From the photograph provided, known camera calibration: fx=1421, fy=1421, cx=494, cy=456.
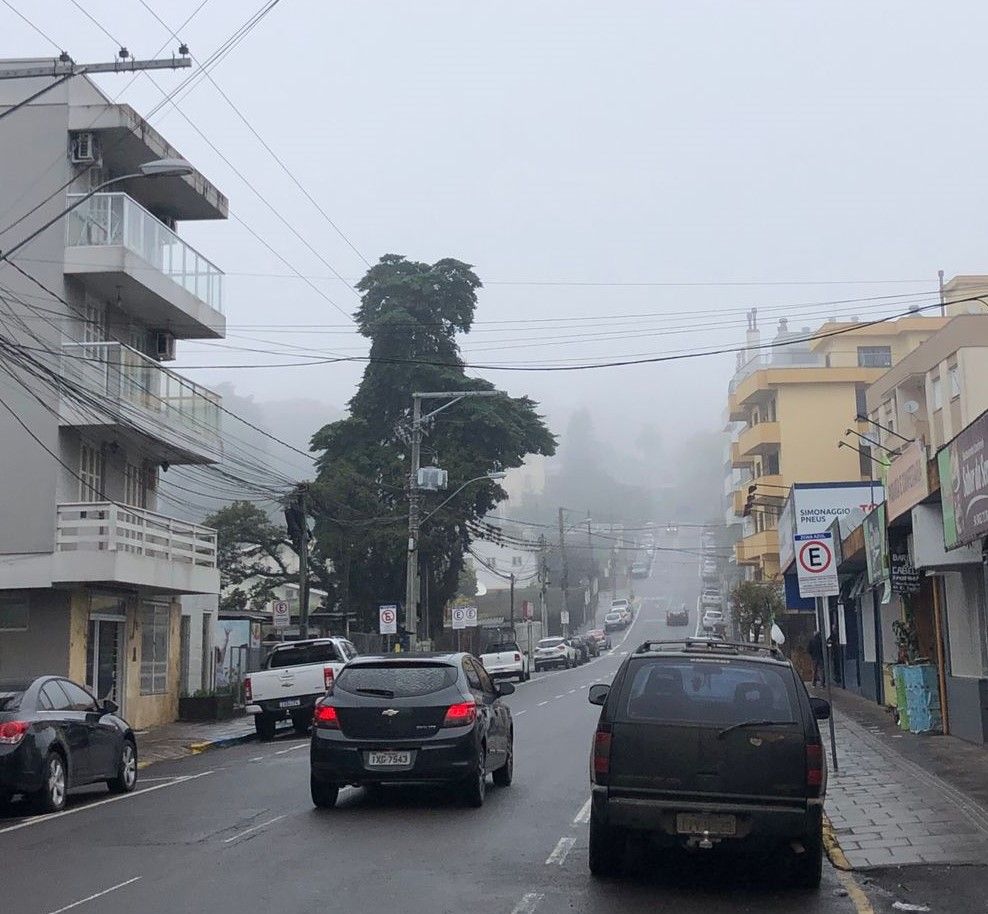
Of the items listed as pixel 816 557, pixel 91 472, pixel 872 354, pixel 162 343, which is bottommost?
pixel 816 557

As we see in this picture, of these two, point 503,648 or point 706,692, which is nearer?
point 706,692

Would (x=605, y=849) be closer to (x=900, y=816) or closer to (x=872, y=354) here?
(x=900, y=816)

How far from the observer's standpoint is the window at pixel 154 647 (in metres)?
32.2

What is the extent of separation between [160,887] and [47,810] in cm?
600

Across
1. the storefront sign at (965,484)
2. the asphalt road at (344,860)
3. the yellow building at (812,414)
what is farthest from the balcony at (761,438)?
the asphalt road at (344,860)

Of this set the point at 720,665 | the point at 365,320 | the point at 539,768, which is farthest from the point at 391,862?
the point at 365,320

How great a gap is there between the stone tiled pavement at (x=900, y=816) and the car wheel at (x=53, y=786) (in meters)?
8.32

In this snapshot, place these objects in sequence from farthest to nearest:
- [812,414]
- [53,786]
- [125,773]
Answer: [812,414]
[125,773]
[53,786]

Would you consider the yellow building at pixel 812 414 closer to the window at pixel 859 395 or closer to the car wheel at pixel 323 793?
the window at pixel 859 395

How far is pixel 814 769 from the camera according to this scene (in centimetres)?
1002

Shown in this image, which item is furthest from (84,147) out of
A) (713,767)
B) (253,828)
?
(713,767)

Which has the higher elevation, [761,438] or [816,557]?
[761,438]

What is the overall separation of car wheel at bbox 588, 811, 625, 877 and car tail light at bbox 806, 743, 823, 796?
140cm

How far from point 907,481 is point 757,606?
99.1 ft
